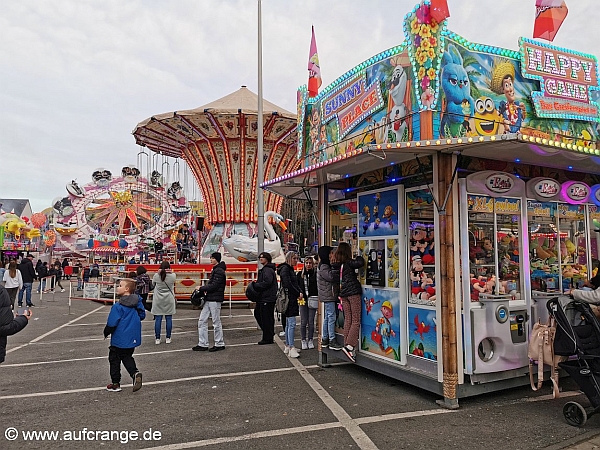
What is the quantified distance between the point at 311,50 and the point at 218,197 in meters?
13.0

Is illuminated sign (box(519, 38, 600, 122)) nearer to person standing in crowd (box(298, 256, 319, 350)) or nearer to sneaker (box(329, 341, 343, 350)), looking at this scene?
sneaker (box(329, 341, 343, 350))

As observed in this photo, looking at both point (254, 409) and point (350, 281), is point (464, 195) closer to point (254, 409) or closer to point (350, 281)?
point (350, 281)

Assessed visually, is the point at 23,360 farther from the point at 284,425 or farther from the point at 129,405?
the point at 284,425

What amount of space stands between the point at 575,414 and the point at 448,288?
5.68 feet

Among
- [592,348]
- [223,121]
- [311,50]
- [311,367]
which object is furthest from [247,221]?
[592,348]

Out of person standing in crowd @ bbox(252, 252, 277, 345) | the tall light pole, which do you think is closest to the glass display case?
person standing in crowd @ bbox(252, 252, 277, 345)

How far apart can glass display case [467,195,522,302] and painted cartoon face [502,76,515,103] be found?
4.36ft

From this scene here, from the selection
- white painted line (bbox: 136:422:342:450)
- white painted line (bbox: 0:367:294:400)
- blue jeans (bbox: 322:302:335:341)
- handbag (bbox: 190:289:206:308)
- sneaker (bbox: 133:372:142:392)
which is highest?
handbag (bbox: 190:289:206:308)

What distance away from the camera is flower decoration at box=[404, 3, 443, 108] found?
17.7 ft

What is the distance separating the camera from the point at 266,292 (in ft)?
28.8

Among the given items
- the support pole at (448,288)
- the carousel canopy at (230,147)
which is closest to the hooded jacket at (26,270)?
the carousel canopy at (230,147)

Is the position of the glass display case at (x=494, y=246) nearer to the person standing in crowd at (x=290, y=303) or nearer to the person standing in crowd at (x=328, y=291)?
the person standing in crowd at (x=328, y=291)

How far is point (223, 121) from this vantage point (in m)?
19.8

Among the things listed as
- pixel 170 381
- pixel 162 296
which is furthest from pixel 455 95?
pixel 162 296
